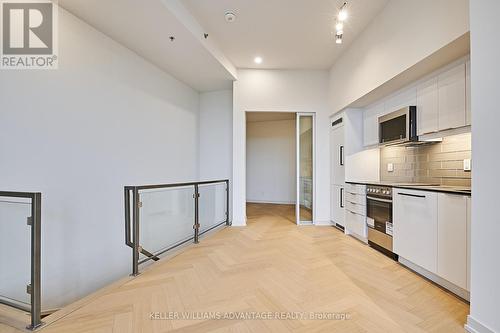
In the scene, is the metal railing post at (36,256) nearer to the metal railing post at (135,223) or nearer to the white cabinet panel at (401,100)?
the metal railing post at (135,223)

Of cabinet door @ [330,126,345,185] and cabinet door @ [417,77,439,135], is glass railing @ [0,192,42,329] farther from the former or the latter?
cabinet door @ [330,126,345,185]

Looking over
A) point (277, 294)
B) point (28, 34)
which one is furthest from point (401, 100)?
point (28, 34)

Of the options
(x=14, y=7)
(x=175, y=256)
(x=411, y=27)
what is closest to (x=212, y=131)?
(x=175, y=256)

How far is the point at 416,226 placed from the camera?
2514mm

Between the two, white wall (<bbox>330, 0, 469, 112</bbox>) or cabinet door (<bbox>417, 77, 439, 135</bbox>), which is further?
cabinet door (<bbox>417, 77, 439, 135</bbox>)

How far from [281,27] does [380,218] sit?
3.02 meters

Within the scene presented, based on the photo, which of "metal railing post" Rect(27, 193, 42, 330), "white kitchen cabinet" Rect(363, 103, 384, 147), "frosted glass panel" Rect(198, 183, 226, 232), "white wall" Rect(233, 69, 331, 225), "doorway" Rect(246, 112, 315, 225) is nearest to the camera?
"metal railing post" Rect(27, 193, 42, 330)

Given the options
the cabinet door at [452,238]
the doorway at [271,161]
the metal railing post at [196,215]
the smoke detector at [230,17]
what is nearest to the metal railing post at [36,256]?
the metal railing post at [196,215]

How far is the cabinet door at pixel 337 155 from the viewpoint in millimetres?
4324

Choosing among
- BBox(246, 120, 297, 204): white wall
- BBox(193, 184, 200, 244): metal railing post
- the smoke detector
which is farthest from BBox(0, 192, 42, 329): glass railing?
BBox(246, 120, 297, 204): white wall

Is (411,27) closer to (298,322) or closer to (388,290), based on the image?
(388,290)

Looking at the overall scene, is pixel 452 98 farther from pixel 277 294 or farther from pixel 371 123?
pixel 277 294

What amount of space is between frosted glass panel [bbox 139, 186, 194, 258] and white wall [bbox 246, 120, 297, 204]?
4.65m

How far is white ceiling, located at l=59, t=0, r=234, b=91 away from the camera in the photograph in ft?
8.77
